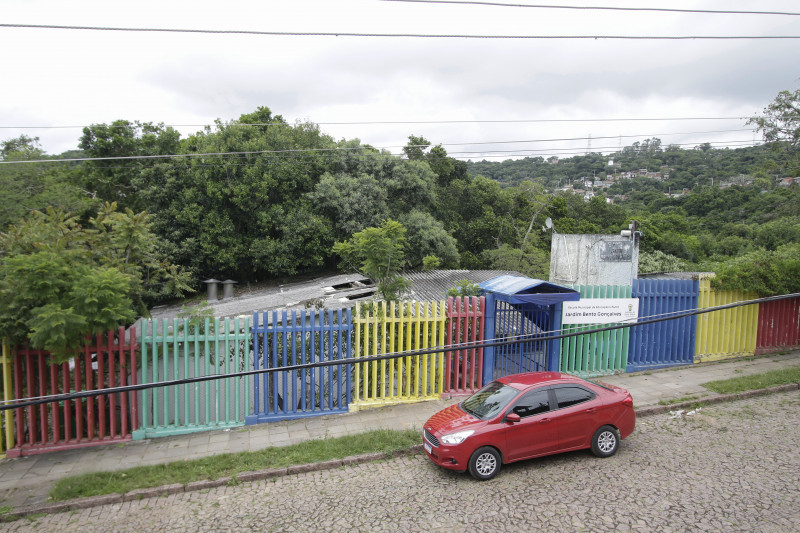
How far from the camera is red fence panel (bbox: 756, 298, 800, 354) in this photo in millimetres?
11719

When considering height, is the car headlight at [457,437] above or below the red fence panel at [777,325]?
below

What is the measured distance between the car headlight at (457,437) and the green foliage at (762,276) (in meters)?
7.93

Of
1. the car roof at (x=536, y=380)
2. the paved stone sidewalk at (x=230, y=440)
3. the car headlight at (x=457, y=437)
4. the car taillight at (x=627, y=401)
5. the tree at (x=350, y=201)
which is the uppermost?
the tree at (x=350, y=201)

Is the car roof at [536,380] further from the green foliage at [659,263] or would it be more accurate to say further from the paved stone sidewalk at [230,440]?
the green foliage at [659,263]

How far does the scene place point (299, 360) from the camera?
29.0ft

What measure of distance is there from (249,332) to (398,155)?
18.0m

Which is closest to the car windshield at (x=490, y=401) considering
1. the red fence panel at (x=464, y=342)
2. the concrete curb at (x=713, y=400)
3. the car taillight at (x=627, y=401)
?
the car taillight at (x=627, y=401)

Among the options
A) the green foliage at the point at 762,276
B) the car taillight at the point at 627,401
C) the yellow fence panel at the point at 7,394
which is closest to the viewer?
the car taillight at the point at 627,401

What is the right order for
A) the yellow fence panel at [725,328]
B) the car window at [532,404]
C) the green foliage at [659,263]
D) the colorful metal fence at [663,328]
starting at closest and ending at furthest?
the car window at [532,404] → the colorful metal fence at [663,328] → the yellow fence panel at [725,328] → the green foliage at [659,263]

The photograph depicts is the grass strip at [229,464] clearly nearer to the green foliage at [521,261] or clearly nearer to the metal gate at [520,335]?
the metal gate at [520,335]

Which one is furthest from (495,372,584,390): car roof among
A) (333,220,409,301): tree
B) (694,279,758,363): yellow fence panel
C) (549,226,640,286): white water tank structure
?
(549,226,640,286): white water tank structure

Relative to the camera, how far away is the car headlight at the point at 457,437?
6461 mm

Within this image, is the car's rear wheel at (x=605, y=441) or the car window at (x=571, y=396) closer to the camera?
the car window at (x=571, y=396)

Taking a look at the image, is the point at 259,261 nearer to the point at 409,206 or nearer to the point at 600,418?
the point at 409,206
